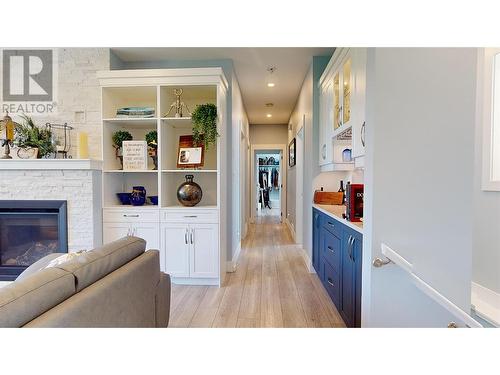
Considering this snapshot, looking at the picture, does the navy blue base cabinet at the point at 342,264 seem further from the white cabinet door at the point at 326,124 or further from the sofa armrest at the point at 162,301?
the sofa armrest at the point at 162,301

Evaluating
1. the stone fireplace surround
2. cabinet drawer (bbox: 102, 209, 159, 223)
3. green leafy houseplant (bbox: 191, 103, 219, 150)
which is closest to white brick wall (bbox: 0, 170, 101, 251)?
the stone fireplace surround

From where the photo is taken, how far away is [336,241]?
2.37 metres

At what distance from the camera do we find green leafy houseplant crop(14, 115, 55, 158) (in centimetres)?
300

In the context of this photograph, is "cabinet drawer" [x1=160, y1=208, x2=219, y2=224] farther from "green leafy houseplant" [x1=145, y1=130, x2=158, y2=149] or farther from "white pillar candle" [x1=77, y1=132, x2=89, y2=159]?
"white pillar candle" [x1=77, y1=132, x2=89, y2=159]

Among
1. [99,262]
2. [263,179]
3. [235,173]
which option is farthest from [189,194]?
[263,179]

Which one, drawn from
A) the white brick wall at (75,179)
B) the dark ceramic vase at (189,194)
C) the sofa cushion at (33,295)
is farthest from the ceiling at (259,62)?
the sofa cushion at (33,295)

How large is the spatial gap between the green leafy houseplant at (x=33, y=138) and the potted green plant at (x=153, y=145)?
3.63ft

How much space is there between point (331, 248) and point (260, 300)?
908mm

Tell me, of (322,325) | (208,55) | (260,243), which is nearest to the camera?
(322,325)

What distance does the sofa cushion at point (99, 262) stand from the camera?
1112 millimetres
